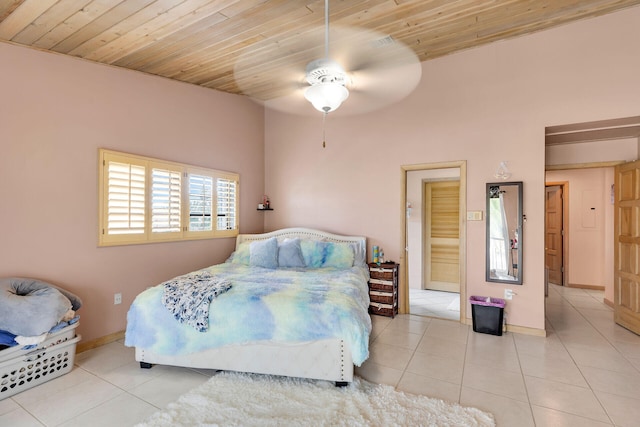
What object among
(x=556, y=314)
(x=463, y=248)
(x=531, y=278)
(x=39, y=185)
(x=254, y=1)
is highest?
(x=254, y=1)

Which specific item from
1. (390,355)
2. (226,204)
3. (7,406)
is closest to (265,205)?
(226,204)

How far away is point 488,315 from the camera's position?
357 centimetres

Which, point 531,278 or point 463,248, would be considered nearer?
point 531,278

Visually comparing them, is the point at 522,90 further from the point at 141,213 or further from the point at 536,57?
the point at 141,213

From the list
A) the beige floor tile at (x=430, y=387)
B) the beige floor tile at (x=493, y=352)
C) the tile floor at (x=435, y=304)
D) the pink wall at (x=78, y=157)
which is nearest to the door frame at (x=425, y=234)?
the tile floor at (x=435, y=304)

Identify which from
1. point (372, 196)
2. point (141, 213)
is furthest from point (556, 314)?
point (141, 213)

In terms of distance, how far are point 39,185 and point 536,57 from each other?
5.46m

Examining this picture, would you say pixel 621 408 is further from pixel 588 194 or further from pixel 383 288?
pixel 588 194

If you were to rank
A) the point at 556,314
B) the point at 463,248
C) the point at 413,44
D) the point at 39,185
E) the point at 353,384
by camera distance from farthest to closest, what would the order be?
the point at 556,314 < the point at 463,248 < the point at 413,44 < the point at 39,185 < the point at 353,384

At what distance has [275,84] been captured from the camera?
4414 millimetres

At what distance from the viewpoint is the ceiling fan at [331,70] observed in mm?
2775

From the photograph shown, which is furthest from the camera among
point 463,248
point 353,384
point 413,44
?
point 463,248

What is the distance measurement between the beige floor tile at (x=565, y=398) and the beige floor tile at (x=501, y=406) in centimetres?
→ 16

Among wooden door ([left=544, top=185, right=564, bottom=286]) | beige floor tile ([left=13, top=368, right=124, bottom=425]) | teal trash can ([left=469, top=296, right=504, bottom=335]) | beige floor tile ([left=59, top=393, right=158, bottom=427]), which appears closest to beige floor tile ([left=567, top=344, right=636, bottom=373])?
teal trash can ([left=469, top=296, right=504, bottom=335])
